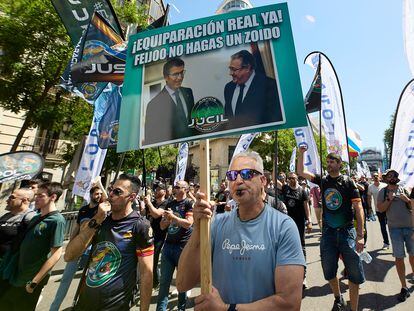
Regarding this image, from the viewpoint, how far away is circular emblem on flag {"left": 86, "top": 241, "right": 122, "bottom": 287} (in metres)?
2.54

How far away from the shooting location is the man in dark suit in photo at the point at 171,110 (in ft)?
6.77

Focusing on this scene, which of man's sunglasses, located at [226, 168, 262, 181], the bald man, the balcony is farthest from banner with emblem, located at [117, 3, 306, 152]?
the balcony

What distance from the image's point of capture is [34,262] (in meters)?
3.22

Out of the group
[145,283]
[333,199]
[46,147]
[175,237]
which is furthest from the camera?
[46,147]

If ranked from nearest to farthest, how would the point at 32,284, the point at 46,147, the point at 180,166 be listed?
the point at 32,284 < the point at 180,166 < the point at 46,147

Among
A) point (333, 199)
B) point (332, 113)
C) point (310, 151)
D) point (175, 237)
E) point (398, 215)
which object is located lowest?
point (175, 237)

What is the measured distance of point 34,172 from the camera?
595 cm

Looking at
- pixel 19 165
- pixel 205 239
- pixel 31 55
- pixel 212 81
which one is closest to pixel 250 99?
pixel 212 81

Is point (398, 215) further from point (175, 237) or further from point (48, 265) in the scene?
point (48, 265)

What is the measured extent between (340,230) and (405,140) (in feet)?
7.36

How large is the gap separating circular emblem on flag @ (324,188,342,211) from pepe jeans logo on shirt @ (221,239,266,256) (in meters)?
2.85

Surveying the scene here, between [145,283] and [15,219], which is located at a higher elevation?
[15,219]

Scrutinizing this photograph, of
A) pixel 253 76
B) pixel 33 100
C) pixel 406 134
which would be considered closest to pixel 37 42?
pixel 33 100

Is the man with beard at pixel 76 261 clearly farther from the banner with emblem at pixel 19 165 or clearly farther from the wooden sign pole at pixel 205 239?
the wooden sign pole at pixel 205 239
